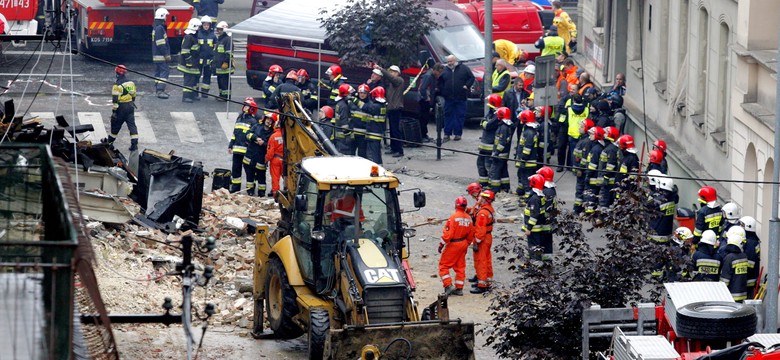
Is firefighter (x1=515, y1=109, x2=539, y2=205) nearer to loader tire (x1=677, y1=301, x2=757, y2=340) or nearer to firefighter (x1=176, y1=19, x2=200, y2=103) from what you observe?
firefighter (x1=176, y1=19, x2=200, y2=103)

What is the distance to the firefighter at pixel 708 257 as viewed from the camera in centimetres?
1547

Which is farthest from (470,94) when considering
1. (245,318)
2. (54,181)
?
(54,181)

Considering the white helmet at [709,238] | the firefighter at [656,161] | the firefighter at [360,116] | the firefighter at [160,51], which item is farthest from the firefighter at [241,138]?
the white helmet at [709,238]

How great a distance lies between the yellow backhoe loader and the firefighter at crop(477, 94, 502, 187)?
759 cm

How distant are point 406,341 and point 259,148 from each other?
927cm

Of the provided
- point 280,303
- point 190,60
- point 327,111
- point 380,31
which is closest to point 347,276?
point 280,303

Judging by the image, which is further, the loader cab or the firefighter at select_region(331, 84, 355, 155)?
the firefighter at select_region(331, 84, 355, 155)

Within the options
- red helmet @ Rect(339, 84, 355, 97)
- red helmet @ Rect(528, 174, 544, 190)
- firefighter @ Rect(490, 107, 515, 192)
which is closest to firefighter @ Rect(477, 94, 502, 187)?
firefighter @ Rect(490, 107, 515, 192)

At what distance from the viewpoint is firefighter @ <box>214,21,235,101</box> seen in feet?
92.9

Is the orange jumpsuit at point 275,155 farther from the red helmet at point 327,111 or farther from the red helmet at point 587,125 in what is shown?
the red helmet at point 587,125

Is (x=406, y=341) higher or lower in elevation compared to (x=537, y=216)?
lower

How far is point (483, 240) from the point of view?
17.8 meters

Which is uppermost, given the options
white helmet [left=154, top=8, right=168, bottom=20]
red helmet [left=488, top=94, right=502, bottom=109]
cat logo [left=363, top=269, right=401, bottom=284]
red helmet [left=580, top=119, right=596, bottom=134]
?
white helmet [left=154, top=8, right=168, bottom=20]

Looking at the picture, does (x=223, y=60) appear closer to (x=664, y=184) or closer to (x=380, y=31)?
(x=380, y=31)
